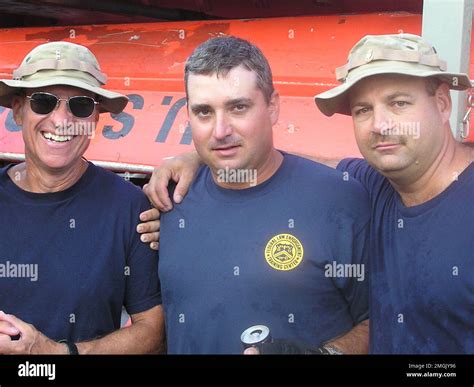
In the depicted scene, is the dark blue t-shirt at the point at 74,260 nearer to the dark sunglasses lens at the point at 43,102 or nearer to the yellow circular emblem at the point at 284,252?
the dark sunglasses lens at the point at 43,102

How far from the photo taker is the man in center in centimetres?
254

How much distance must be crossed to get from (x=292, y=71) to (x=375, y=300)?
2148 millimetres

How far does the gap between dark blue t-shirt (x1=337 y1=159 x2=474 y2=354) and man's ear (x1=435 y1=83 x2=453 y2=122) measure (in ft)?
0.65

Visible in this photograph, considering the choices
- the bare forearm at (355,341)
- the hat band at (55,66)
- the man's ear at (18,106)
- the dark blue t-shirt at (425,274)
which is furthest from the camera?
the man's ear at (18,106)

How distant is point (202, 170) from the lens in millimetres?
2850

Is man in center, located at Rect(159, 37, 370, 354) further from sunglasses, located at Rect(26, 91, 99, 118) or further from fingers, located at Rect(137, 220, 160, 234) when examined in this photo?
sunglasses, located at Rect(26, 91, 99, 118)

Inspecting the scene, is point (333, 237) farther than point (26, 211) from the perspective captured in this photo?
No

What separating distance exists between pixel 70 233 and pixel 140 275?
26 cm

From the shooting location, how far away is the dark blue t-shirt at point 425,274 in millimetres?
2330

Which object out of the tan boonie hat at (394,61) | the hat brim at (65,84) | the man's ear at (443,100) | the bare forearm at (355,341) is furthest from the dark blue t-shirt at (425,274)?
the hat brim at (65,84)

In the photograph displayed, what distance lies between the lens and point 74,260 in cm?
271

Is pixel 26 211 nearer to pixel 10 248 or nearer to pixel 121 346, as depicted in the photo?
pixel 10 248

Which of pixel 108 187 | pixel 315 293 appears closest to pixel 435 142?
pixel 315 293

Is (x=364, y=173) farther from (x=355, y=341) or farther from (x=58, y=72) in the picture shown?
(x=58, y=72)
